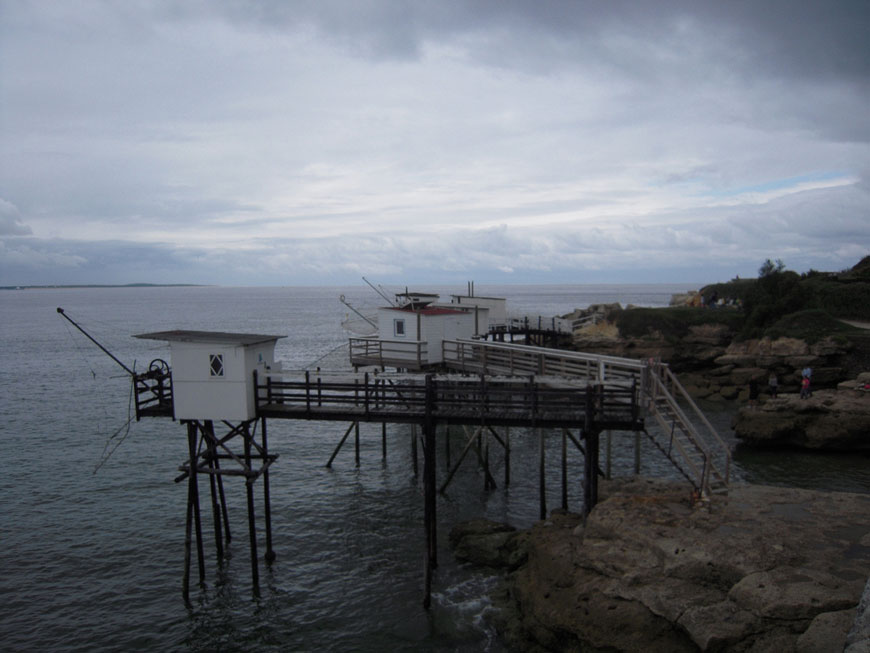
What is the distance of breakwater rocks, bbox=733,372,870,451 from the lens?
29578mm

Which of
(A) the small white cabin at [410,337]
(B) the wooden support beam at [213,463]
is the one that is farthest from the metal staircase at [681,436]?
(B) the wooden support beam at [213,463]

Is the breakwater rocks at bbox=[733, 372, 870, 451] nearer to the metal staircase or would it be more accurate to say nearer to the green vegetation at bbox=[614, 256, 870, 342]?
the green vegetation at bbox=[614, 256, 870, 342]

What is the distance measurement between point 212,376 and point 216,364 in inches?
15.0

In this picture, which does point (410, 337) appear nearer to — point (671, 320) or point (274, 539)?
point (274, 539)

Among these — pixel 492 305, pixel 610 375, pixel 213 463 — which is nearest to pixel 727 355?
pixel 492 305

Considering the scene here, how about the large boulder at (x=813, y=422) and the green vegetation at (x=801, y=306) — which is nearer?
the large boulder at (x=813, y=422)

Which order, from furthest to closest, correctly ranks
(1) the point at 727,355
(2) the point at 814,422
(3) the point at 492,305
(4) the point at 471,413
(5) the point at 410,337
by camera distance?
(3) the point at 492,305
(1) the point at 727,355
(2) the point at 814,422
(5) the point at 410,337
(4) the point at 471,413

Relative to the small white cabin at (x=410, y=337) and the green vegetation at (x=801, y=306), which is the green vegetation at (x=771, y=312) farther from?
the small white cabin at (x=410, y=337)

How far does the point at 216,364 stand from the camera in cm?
1802

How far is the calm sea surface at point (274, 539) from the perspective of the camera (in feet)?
53.8

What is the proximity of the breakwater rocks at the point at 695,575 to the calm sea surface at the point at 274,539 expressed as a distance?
225 cm

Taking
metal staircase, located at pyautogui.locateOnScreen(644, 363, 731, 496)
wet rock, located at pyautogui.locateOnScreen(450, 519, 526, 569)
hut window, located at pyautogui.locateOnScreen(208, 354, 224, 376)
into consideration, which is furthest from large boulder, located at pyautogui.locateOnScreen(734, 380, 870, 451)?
hut window, located at pyautogui.locateOnScreen(208, 354, 224, 376)

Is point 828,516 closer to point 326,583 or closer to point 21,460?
point 326,583

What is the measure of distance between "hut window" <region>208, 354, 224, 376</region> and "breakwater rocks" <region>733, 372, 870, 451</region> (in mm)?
26643
